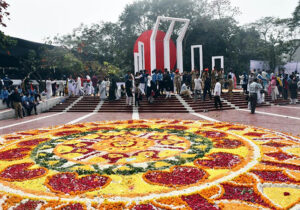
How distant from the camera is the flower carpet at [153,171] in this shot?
10.9 feet

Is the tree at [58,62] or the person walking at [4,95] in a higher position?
the tree at [58,62]

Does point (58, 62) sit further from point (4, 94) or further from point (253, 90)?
point (253, 90)

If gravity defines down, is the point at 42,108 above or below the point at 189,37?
below

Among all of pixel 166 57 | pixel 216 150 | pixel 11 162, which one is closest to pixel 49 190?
pixel 11 162

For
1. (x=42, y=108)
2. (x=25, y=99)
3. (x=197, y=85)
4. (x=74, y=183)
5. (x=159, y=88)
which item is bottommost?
(x=74, y=183)

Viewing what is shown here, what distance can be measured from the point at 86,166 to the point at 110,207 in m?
1.69

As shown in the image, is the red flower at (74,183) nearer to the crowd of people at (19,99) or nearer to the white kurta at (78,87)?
the crowd of people at (19,99)

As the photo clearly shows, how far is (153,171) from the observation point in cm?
432

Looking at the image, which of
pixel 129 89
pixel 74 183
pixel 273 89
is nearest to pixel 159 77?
pixel 129 89

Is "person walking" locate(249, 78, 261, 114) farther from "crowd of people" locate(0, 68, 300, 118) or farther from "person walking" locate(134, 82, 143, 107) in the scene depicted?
"person walking" locate(134, 82, 143, 107)

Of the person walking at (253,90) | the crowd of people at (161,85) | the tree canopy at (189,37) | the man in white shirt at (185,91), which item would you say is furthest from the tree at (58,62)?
the person walking at (253,90)

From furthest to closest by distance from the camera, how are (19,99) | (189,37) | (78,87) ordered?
1. (189,37)
2. (78,87)
3. (19,99)

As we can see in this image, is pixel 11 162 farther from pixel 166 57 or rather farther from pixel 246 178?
pixel 166 57

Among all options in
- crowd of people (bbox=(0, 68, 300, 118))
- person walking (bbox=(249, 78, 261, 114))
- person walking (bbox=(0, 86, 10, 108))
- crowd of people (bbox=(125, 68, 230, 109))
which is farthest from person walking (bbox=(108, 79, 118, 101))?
person walking (bbox=(249, 78, 261, 114))
